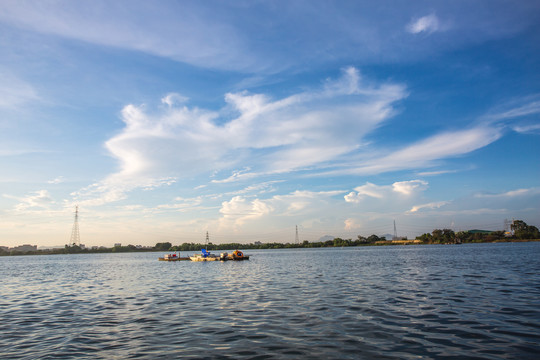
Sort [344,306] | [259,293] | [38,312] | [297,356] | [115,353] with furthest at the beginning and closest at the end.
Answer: [259,293], [38,312], [344,306], [115,353], [297,356]

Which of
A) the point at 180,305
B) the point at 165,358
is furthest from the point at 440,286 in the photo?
the point at 165,358

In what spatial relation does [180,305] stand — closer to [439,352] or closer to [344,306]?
[344,306]

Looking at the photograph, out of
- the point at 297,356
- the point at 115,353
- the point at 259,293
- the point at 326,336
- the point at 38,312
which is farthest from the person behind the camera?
the point at 259,293

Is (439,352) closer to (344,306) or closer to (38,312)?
(344,306)

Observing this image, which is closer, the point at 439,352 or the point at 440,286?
the point at 439,352

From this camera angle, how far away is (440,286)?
31.4 metres

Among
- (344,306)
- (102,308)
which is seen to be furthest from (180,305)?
(344,306)

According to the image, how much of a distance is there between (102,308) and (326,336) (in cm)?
1903

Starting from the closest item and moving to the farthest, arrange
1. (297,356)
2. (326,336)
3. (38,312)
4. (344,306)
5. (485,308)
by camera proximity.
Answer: (297,356) < (326,336) < (485,308) < (344,306) < (38,312)

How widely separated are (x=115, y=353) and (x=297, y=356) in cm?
785

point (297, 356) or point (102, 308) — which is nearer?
point (297, 356)

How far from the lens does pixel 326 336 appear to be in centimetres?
1548

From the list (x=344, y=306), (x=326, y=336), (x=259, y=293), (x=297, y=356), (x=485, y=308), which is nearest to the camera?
(x=297, y=356)

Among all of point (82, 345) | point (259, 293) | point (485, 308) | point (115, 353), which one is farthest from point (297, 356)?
point (259, 293)
